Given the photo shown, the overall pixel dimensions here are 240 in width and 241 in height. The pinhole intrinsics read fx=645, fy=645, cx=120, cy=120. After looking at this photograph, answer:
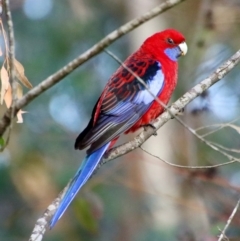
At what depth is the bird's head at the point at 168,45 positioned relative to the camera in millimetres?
4195

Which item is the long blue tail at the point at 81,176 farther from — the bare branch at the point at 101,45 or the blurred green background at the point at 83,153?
the blurred green background at the point at 83,153

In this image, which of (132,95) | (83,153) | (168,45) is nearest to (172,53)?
(168,45)

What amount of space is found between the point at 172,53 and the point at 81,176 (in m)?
1.23

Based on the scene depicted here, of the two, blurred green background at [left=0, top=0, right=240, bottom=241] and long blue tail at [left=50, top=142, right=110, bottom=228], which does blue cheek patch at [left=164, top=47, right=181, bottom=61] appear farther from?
blurred green background at [left=0, top=0, right=240, bottom=241]

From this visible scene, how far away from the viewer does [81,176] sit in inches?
134

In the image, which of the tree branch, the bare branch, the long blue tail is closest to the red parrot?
the long blue tail

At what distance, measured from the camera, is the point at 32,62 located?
326 inches

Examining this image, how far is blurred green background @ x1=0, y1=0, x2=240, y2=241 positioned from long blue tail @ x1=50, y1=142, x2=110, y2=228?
8.19 ft

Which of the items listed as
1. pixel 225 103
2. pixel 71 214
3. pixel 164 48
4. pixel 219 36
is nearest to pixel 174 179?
pixel 71 214

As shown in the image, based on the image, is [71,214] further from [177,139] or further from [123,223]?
[177,139]

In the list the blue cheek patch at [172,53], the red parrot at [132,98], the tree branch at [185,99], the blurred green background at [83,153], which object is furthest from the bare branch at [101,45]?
the blurred green background at [83,153]

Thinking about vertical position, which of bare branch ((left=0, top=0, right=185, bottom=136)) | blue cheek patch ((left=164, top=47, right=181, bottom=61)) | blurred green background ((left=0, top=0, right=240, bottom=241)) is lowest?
blurred green background ((left=0, top=0, right=240, bottom=241))

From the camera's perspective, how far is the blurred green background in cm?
674

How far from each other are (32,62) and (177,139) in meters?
2.16
